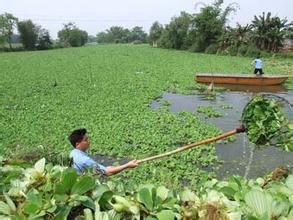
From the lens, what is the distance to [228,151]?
23.6 ft

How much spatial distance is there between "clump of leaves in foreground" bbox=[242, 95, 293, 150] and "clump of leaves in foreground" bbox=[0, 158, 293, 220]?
931mm

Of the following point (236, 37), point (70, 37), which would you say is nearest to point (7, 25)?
point (70, 37)

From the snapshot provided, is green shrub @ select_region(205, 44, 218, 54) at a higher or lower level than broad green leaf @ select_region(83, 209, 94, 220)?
lower

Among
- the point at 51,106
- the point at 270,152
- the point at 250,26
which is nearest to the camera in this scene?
the point at 270,152

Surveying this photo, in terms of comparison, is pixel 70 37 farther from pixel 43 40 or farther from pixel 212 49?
pixel 212 49

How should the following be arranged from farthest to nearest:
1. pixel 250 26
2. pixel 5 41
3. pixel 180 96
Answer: pixel 5 41 < pixel 250 26 < pixel 180 96

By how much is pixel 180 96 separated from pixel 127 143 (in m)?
6.17

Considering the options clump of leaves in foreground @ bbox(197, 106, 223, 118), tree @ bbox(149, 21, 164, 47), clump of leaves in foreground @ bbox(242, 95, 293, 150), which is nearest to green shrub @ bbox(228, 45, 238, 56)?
clump of leaves in foreground @ bbox(197, 106, 223, 118)

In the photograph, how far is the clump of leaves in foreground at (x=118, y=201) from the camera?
3.32ft

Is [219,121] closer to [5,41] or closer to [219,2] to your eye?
[219,2]

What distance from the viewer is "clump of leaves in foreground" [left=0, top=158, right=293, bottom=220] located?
1013 millimetres

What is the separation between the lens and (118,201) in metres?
1.09

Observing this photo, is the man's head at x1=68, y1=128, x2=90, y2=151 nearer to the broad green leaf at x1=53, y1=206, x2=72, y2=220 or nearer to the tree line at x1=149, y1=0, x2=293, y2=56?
the broad green leaf at x1=53, y1=206, x2=72, y2=220

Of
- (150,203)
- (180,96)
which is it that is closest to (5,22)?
(180,96)
